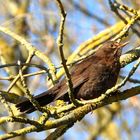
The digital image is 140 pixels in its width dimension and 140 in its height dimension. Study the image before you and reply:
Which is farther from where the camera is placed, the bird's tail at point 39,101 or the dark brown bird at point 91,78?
the dark brown bird at point 91,78

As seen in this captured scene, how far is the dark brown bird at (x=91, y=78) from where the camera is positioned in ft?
13.4

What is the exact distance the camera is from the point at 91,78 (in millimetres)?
4266

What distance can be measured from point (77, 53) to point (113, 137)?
4.56 m

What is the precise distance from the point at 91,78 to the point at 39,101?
51 centimetres

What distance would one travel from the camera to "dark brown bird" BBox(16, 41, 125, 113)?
4.07 metres

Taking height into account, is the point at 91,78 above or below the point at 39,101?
above

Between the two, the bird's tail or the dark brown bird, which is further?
the dark brown bird

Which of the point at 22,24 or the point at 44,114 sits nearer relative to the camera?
the point at 44,114

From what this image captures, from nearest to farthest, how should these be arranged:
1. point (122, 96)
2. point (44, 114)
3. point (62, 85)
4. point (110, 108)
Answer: point (44, 114)
point (122, 96)
point (62, 85)
point (110, 108)

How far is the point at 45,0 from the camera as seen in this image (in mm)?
9445

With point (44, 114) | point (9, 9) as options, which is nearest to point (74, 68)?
point (44, 114)

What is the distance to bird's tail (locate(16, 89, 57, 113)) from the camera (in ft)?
12.3

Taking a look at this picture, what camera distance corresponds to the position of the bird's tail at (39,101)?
3.76 m

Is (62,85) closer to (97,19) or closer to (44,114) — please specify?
(44,114)
